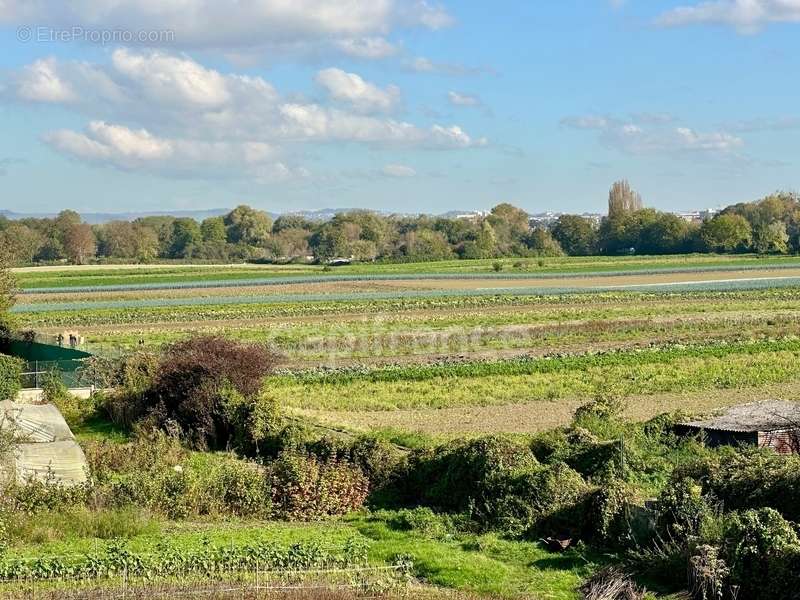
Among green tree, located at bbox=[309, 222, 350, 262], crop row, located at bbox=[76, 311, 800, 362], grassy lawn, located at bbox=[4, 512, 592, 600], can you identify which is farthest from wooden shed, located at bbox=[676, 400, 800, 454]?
green tree, located at bbox=[309, 222, 350, 262]

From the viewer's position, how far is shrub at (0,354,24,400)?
31864mm

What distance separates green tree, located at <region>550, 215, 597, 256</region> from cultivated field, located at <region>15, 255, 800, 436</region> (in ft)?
183

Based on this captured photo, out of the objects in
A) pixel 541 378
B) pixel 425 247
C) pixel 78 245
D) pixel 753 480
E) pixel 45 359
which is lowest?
pixel 541 378

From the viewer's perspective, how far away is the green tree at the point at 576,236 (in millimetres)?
174500

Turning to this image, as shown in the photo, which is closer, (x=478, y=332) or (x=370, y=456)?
(x=370, y=456)

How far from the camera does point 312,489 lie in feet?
64.1

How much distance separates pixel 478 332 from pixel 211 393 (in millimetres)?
28939

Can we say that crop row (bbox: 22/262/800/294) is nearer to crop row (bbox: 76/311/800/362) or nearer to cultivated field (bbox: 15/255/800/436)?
cultivated field (bbox: 15/255/800/436)

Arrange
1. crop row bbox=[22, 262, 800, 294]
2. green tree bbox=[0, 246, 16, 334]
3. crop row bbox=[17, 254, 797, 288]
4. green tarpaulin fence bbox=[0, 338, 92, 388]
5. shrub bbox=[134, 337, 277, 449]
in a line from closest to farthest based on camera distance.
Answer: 1. shrub bbox=[134, 337, 277, 449]
2. green tarpaulin fence bbox=[0, 338, 92, 388]
3. green tree bbox=[0, 246, 16, 334]
4. crop row bbox=[22, 262, 800, 294]
5. crop row bbox=[17, 254, 797, 288]

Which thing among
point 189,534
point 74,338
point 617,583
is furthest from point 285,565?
point 74,338

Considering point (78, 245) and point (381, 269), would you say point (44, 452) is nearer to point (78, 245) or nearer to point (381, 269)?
point (381, 269)

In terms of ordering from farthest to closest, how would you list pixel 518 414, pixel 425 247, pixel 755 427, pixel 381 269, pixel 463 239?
pixel 463 239 → pixel 425 247 → pixel 381 269 → pixel 518 414 → pixel 755 427

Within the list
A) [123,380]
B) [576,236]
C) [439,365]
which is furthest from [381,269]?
[123,380]

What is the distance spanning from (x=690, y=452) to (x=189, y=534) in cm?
949
